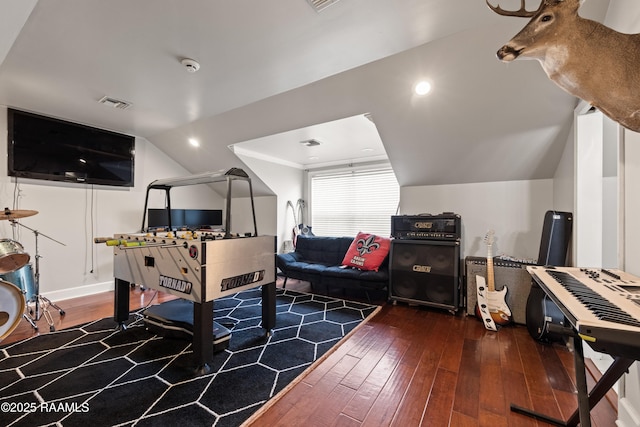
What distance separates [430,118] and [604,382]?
2326mm

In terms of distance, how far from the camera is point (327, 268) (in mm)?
3664

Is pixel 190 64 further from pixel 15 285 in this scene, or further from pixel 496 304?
pixel 496 304

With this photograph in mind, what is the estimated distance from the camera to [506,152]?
9.27 feet

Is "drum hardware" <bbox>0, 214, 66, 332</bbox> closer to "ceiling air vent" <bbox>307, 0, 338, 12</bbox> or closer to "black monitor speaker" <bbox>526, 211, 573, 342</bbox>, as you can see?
"ceiling air vent" <bbox>307, 0, 338, 12</bbox>

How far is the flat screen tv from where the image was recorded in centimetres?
311

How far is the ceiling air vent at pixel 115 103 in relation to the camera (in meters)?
2.88

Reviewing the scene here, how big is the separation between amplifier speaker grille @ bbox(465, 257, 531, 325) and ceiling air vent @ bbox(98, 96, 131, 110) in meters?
4.45

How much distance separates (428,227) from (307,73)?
2240 mm

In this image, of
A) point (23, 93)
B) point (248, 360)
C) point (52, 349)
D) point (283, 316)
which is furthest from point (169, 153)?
point (248, 360)

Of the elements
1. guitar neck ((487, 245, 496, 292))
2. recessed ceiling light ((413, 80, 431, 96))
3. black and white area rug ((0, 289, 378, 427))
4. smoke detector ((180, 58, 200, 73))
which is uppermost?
smoke detector ((180, 58, 200, 73))

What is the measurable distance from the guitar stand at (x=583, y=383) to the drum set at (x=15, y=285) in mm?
3423

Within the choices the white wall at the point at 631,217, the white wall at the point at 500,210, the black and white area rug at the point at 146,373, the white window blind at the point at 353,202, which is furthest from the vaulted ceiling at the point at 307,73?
the black and white area rug at the point at 146,373

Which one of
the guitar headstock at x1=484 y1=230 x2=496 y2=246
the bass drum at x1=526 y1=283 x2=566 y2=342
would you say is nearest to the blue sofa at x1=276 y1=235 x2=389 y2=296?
the guitar headstock at x1=484 y1=230 x2=496 y2=246

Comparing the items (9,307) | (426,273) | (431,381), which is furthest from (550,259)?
(9,307)
